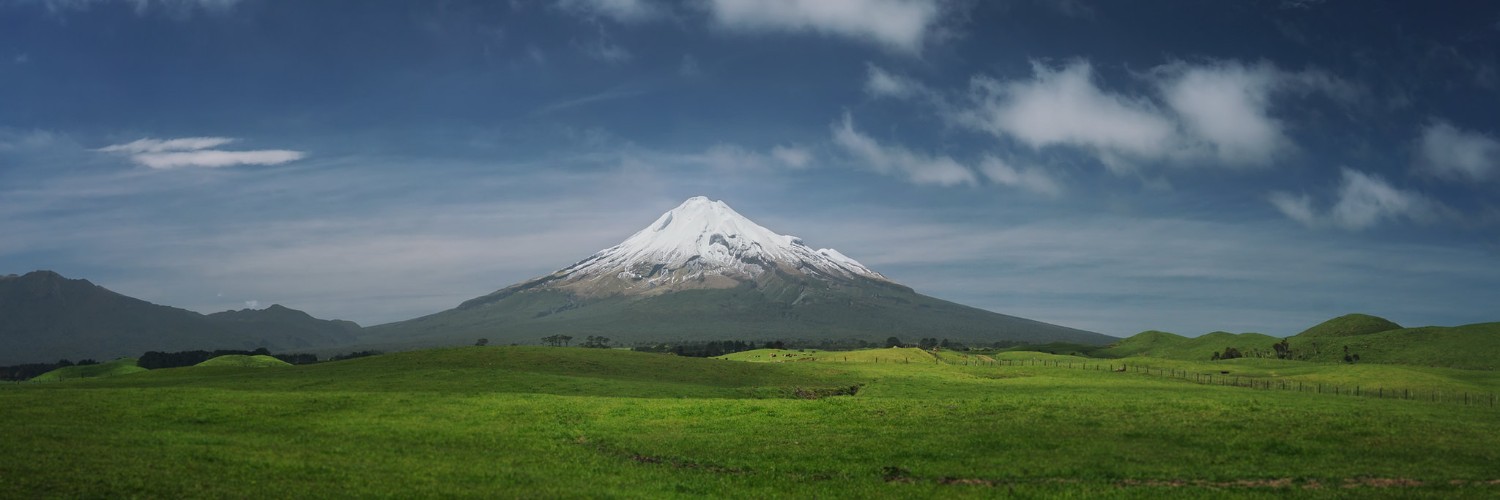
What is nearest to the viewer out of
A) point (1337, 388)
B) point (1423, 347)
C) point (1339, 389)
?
point (1337, 388)


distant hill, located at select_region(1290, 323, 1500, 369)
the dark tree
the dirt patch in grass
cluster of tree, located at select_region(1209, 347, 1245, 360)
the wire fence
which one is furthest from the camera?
cluster of tree, located at select_region(1209, 347, 1245, 360)

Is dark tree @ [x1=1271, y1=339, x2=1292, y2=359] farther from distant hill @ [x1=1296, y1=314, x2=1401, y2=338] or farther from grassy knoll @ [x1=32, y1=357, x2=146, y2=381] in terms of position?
grassy knoll @ [x1=32, y1=357, x2=146, y2=381]

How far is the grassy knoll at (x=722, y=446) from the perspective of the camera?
28.9m

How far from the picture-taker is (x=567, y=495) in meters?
27.6

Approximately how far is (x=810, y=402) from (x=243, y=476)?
100 ft

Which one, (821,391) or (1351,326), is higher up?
(1351,326)

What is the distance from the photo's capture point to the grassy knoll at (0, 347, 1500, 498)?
94.7 feet

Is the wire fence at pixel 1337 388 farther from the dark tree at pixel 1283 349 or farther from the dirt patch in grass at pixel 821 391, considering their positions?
the dark tree at pixel 1283 349

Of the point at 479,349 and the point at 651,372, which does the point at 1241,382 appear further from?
the point at 479,349

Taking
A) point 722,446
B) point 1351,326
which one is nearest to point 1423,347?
point 1351,326

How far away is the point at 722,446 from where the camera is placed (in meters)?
38.2

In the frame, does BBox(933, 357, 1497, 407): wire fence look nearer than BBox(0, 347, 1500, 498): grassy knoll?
No

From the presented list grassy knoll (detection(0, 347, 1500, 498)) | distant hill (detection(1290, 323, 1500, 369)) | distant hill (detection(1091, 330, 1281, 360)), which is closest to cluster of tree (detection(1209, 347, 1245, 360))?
distant hill (detection(1091, 330, 1281, 360))

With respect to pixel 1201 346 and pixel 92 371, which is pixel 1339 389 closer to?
pixel 1201 346
